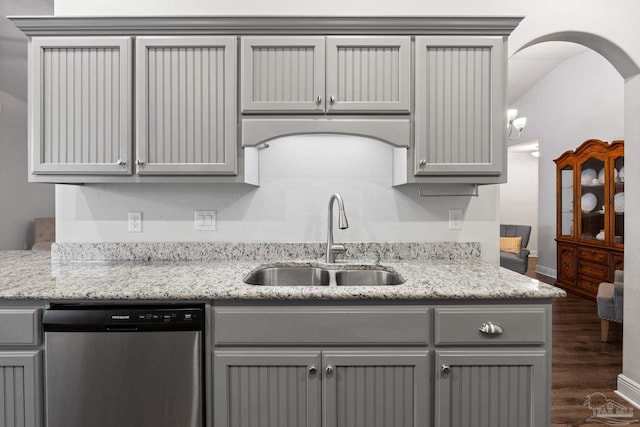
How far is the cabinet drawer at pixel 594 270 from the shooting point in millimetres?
4512

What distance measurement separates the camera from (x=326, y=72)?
188 centimetres

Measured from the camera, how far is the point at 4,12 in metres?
3.59

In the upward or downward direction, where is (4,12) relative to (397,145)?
upward

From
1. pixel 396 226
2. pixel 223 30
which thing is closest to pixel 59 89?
pixel 223 30

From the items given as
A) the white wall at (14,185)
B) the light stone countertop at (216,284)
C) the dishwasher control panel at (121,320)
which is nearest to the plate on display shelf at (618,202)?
the light stone countertop at (216,284)

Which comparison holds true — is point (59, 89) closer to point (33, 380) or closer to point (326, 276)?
point (33, 380)

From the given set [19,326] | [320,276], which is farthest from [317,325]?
[19,326]

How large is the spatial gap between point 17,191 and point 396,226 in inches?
224

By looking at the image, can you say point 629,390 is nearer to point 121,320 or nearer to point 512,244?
point 121,320

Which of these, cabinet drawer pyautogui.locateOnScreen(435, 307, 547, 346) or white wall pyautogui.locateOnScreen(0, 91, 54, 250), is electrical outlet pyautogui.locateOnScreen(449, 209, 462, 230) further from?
white wall pyautogui.locateOnScreen(0, 91, 54, 250)

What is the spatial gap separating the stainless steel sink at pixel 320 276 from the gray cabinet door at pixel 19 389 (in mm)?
967

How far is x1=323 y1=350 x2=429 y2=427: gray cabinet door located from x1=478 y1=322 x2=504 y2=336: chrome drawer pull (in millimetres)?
247

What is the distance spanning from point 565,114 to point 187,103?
5.89m

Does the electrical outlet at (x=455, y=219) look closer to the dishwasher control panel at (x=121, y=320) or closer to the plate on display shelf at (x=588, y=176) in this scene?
the dishwasher control panel at (x=121, y=320)
